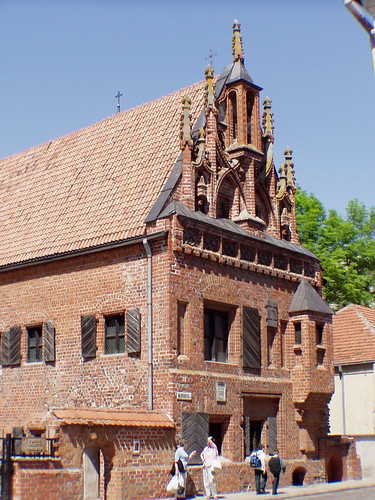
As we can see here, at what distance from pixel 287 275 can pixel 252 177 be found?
343cm

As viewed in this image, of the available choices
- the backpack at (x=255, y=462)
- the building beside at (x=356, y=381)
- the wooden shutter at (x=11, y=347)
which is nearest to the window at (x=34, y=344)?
the wooden shutter at (x=11, y=347)

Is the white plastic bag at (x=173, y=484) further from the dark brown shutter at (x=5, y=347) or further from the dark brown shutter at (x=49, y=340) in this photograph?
the dark brown shutter at (x=5, y=347)

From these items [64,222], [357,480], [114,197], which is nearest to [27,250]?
[64,222]

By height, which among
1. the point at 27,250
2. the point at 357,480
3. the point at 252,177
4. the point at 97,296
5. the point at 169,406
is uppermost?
the point at 252,177

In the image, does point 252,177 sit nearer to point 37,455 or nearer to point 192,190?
point 192,190

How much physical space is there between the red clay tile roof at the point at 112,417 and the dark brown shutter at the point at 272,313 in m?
5.69

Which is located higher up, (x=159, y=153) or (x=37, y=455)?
(x=159, y=153)

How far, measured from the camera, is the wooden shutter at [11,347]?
2633 centimetres

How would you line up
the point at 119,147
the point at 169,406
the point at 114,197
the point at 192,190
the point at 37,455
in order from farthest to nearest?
the point at 119,147 < the point at 114,197 < the point at 192,190 < the point at 169,406 < the point at 37,455

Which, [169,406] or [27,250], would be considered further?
[27,250]

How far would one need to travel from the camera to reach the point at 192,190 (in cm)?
2417

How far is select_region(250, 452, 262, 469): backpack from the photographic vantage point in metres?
22.7

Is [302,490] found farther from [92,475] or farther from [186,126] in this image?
[186,126]

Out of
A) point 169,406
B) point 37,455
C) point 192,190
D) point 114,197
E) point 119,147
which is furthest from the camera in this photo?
point 119,147
